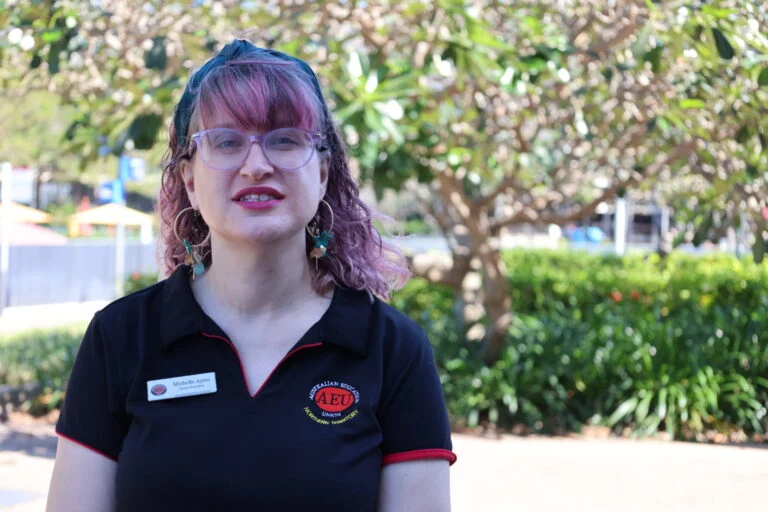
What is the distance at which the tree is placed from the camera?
5.79m

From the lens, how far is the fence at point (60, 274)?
2206cm

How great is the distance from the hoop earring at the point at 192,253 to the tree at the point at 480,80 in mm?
3061

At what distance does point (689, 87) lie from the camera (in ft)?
22.0

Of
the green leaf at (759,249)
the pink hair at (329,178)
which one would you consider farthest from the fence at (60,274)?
the pink hair at (329,178)

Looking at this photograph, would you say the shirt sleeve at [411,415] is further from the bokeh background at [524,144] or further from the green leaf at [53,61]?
the green leaf at [53,61]

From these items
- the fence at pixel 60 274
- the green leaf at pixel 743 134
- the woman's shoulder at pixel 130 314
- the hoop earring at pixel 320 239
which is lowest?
the fence at pixel 60 274

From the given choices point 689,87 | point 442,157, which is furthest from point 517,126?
point 689,87

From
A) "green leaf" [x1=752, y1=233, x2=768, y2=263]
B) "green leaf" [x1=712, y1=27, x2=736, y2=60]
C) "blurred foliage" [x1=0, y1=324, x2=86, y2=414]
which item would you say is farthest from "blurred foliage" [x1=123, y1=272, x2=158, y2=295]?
"green leaf" [x1=712, y1=27, x2=736, y2=60]

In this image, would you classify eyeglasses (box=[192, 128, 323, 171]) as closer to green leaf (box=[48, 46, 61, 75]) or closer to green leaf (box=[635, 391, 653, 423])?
green leaf (box=[48, 46, 61, 75])

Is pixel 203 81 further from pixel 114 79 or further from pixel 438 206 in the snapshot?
pixel 438 206

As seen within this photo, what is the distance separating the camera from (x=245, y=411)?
6.03 feet

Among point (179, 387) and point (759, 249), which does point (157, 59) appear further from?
point (179, 387)

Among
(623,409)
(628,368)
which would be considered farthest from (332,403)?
(628,368)

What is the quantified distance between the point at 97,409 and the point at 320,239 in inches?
23.3
